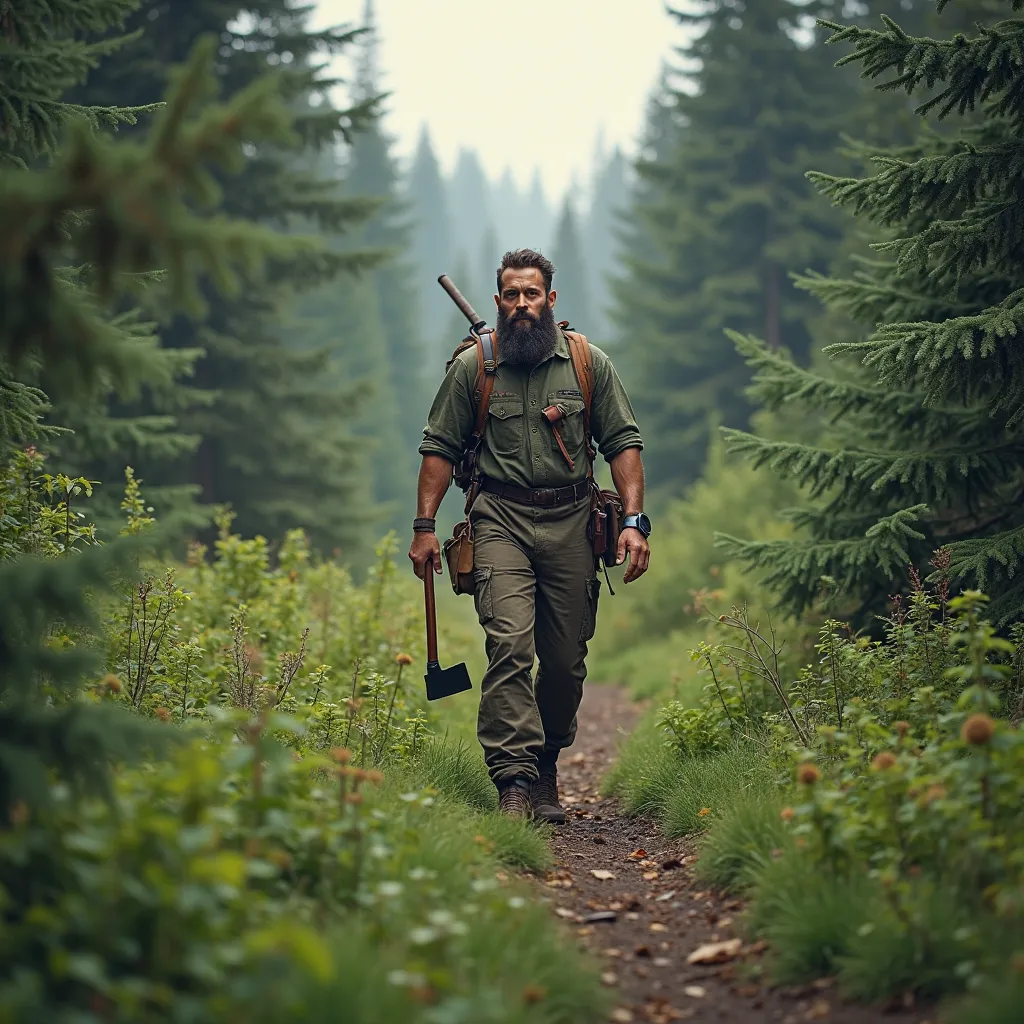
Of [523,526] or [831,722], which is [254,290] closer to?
[523,526]

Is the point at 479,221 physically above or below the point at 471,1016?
above

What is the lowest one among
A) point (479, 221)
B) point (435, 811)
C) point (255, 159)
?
point (435, 811)

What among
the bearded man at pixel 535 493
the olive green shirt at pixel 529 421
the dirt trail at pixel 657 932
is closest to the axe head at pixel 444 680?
the bearded man at pixel 535 493

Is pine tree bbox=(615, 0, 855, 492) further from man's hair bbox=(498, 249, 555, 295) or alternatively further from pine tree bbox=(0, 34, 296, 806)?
pine tree bbox=(0, 34, 296, 806)

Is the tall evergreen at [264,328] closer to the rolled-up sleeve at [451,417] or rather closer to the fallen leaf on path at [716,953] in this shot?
the rolled-up sleeve at [451,417]

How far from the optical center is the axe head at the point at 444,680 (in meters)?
6.22

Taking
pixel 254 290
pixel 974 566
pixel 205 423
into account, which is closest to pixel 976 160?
pixel 974 566

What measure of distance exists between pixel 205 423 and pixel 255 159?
418 centimetres

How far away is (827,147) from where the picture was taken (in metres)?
22.7

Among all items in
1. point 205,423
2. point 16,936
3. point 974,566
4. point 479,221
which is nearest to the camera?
point 16,936

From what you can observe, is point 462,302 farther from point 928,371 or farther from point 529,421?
point 928,371

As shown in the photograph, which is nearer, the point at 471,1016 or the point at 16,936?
the point at 16,936

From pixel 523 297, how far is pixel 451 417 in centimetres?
80

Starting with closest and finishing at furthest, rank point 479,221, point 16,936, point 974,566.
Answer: point 16,936
point 974,566
point 479,221
